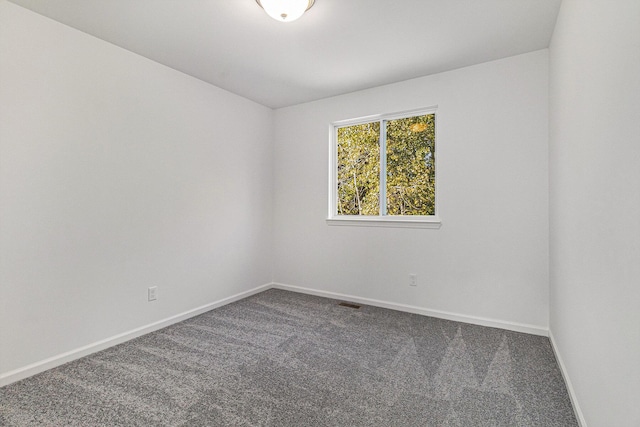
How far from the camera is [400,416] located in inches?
64.8

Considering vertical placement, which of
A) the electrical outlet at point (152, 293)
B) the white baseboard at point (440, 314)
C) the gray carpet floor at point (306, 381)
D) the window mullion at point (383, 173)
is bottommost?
the gray carpet floor at point (306, 381)

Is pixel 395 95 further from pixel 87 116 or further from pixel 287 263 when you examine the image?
pixel 87 116

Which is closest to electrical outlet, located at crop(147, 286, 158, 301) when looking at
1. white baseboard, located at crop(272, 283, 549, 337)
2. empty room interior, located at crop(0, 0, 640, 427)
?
empty room interior, located at crop(0, 0, 640, 427)

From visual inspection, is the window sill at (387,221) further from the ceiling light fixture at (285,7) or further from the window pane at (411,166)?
the ceiling light fixture at (285,7)

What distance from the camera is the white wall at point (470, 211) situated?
264cm

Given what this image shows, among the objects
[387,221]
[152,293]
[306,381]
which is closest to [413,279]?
[387,221]

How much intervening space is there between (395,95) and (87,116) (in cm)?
284

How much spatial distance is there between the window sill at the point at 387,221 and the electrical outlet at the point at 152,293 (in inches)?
78.4

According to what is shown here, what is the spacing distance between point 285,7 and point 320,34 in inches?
21.2

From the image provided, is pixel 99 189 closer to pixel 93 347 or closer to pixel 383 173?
pixel 93 347

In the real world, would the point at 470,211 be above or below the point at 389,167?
below

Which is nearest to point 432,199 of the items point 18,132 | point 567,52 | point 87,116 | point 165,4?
point 567,52

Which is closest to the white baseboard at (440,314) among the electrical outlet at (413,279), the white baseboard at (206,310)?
the white baseboard at (206,310)

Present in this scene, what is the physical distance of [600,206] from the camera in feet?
4.12
